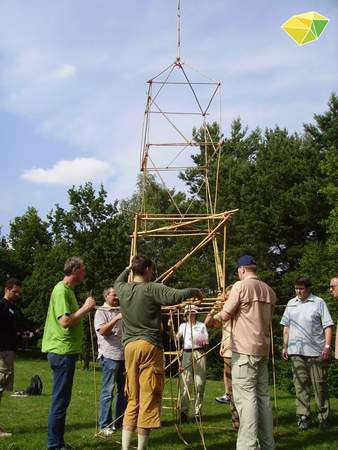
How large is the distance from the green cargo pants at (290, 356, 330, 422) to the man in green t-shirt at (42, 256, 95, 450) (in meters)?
2.60

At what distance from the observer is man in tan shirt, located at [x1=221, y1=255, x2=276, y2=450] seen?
4672 mm

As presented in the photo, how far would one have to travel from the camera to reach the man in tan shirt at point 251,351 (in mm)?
4672

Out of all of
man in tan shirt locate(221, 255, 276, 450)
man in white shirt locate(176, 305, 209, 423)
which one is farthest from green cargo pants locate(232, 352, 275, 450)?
man in white shirt locate(176, 305, 209, 423)

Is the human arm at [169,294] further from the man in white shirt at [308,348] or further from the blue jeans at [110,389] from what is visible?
the man in white shirt at [308,348]

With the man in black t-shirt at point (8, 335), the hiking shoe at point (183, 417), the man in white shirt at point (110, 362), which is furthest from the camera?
the hiking shoe at point (183, 417)

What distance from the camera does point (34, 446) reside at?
525cm

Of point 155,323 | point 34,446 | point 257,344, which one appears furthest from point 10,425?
point 257,344

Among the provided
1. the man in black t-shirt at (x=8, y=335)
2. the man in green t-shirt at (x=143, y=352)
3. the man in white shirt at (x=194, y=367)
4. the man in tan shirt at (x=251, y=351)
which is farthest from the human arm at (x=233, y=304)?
the man in black t-shirt at (x=8, y=335)

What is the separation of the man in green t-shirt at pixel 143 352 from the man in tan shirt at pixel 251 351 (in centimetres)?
40

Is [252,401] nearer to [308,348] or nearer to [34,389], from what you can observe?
[308,348]

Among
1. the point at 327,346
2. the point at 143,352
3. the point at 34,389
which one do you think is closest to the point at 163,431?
the point at 143,352

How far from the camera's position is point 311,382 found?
Answer: 6.22 meters

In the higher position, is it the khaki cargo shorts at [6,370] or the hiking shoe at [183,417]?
the khaki cargo shorts at [6,370]

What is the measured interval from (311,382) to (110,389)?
2268 millimetres
